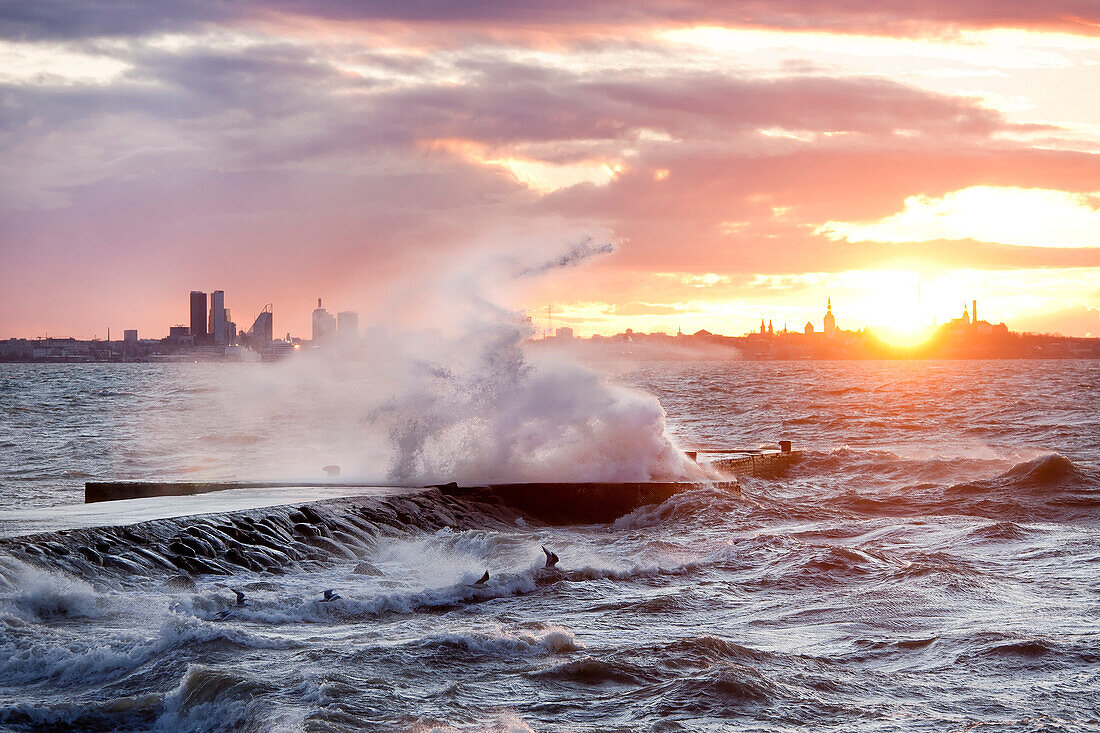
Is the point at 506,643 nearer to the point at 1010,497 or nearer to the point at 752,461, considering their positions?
the point at 1010,497

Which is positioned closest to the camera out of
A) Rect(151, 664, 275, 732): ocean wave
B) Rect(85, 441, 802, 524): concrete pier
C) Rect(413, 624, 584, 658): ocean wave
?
Rect(151, 664, 275, 732): ocean wave

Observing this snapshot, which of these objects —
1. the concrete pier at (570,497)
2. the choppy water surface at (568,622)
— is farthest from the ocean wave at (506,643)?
the concrete pier at (570,497)

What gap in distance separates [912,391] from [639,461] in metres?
56.5

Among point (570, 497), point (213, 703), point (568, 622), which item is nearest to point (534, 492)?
point (570, 497)

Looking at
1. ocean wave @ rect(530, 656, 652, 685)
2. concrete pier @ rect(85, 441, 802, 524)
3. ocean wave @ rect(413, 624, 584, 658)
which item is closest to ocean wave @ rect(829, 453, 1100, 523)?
concrete pier @ rect(85, 441, 802, 524)

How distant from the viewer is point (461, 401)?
65.6 ft

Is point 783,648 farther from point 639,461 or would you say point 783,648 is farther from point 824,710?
point 639,461

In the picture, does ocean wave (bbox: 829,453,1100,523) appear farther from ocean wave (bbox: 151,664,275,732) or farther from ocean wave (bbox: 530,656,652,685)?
ocean wave (bbox: 151,664,275,732)

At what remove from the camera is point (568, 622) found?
9.41 m

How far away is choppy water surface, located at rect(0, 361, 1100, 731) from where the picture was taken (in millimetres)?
6855

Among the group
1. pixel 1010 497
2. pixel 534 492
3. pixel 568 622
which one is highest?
pixel 534 492

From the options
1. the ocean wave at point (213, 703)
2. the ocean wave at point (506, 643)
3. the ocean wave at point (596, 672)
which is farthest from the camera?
the ocean wave at point (506, 643)

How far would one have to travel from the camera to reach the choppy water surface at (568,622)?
22.5ft

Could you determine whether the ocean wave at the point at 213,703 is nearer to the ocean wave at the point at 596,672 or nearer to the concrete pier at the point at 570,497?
the ocean wave at the point at 596,672
